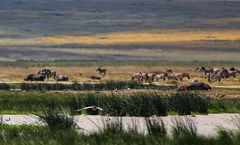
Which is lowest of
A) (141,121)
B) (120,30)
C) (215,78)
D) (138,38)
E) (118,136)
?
(118,136)

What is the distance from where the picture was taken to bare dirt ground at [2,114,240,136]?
19911mm

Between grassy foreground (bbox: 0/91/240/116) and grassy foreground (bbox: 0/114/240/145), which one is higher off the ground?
grassy foreground (bbox: 0/91/240/116)

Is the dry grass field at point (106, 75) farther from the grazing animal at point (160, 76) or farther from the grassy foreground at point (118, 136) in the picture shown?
the grassy foreground at point (118, 136)

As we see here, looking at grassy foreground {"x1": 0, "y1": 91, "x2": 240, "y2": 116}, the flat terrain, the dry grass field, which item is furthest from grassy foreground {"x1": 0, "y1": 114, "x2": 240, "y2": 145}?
the flat terrain

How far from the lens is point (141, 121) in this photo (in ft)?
70.6

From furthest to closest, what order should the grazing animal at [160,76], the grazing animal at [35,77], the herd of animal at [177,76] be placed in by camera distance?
the grazing animal at [160,76]
the grazing animal at [35,77]
the herd of animal at [177,76]

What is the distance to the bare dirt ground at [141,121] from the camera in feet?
65.3

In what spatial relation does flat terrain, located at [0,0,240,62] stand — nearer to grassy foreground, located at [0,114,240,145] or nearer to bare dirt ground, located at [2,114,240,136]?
bare dirt ground, located at [2,114,240,136]

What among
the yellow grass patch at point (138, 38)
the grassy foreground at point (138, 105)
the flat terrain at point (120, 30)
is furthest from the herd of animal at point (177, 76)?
the yellow grass patch at point (138, 38)

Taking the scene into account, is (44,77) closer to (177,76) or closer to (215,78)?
(177,76)

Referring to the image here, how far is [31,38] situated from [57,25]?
13.4 m

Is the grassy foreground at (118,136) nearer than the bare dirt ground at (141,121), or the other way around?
the grassy foreground at (118,136)

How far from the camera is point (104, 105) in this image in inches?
1001

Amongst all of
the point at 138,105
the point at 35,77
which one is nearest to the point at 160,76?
the point at 35,77
